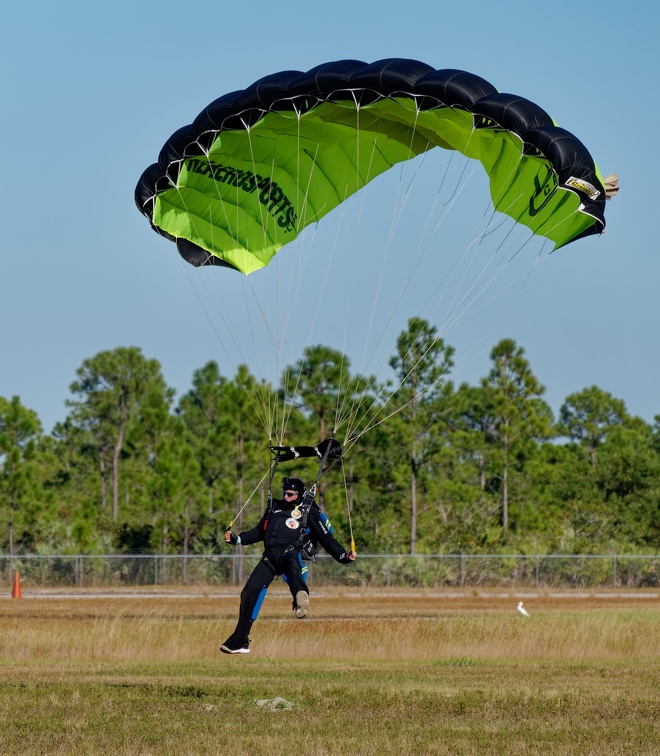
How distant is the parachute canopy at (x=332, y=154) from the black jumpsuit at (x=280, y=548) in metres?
4.16

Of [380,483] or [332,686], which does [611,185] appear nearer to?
[332,686]

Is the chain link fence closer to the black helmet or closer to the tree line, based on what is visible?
the tree line

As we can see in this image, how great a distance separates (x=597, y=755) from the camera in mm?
9734

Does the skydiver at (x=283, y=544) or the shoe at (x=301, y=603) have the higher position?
the skydiver at (x=283, y=544)

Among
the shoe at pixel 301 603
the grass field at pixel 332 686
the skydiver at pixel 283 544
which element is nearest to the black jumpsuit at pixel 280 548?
the skydiver at pixel 283 544

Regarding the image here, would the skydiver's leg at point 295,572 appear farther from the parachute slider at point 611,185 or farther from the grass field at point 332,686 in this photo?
the parachute slider at point 611,185

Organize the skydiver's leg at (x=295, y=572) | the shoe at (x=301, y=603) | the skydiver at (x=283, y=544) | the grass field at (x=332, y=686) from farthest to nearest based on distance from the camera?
the skydiver at (x=283, y=544), the skydiver's leg at (x=295, y=572), the shoe at (x=301, y=603), the grass field at (x=332, y=686)

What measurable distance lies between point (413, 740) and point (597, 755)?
1.67 meters

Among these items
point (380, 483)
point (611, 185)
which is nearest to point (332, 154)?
point (611, 185)

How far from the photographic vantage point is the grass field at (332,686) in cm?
1054

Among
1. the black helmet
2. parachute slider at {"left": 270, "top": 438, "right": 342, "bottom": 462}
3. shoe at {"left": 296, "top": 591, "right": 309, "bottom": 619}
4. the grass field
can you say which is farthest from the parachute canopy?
the grass field

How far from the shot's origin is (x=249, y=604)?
1286 cm

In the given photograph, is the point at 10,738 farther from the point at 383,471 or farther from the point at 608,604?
the point at 383,471

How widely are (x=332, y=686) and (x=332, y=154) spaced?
23.1 feet
